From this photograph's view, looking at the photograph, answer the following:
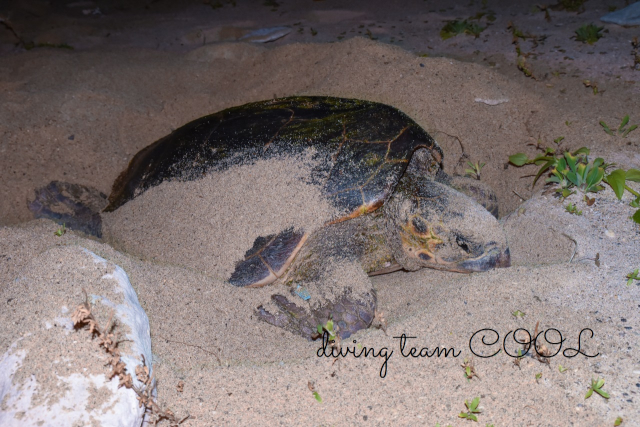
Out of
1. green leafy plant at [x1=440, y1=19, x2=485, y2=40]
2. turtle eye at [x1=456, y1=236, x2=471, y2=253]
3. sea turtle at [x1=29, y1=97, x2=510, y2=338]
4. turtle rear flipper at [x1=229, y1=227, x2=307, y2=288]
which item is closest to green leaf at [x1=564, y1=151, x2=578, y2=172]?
sea turtle at [x1=29, y1=97, x2=510, y2=338]

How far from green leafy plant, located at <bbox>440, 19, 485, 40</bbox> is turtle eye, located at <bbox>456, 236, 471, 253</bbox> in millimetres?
2836

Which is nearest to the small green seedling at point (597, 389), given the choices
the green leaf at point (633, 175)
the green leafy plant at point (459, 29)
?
the green leaf at point (633, 175)

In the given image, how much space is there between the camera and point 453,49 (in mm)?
4199

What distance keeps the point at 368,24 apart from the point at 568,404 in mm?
4632

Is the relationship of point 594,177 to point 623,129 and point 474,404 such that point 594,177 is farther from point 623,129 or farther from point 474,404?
point 474,404

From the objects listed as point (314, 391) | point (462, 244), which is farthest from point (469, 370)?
point (462, 244)

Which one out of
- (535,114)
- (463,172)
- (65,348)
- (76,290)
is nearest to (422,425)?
(65,348)

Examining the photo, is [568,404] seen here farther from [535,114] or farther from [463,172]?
[535,114]

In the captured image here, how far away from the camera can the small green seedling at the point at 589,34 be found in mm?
3918

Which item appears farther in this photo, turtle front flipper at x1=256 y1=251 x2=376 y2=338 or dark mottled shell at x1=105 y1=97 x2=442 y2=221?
dark mottled shell at x1=105 y1=97 x2=442 y2=221

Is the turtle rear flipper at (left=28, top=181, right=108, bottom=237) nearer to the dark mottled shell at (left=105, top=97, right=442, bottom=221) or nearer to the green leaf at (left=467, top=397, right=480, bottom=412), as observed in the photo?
the dark mottled shell at (left=105, top=97, right=442, bottom=221)

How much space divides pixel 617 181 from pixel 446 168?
1.09m

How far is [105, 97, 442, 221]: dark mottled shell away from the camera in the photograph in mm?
2369

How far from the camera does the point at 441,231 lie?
2443mm
